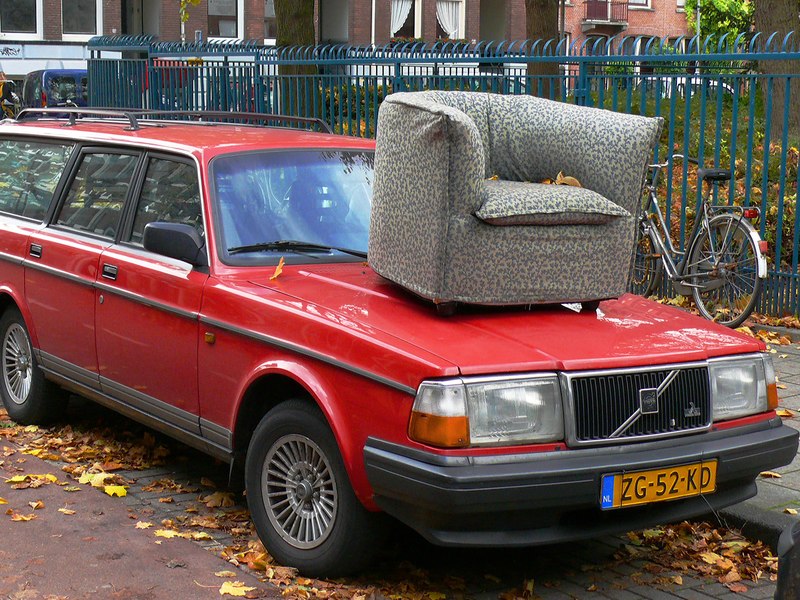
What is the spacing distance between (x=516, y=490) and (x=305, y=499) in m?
0.96

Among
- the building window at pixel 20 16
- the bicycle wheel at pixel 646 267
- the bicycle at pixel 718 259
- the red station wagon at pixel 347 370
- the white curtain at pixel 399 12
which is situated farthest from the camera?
the white curtain at pixel 399 12

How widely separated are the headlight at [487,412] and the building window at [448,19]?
154ft

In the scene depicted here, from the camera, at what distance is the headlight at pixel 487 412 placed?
4129mm

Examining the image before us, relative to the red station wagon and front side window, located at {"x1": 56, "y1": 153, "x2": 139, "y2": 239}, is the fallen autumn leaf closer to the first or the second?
the red station wagon

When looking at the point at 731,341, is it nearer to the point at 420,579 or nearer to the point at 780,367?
the point at 420,579

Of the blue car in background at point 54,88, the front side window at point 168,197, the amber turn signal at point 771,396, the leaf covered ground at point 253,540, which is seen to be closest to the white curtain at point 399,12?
the blue car in background at point 54,88

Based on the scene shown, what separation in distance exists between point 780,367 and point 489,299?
402 cm

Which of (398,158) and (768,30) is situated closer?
(398,158)

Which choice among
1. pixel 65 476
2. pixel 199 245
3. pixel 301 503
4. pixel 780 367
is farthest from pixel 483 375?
pixel 780 367

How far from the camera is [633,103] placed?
1027cm

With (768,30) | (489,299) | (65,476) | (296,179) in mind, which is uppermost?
(768,30)

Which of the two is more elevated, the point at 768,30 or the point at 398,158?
the point at 768,30

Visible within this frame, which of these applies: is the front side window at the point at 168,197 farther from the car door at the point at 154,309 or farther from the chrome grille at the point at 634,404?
the chrome grille at the point at 634,404

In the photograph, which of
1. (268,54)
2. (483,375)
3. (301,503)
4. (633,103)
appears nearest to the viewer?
(483,375)
